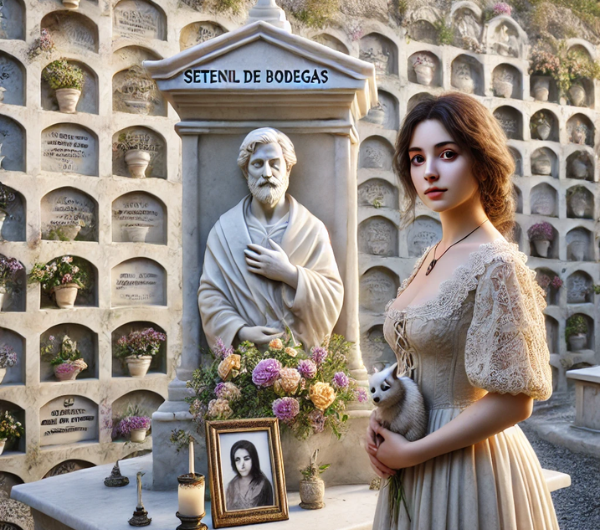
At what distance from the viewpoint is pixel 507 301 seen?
3.93 ft

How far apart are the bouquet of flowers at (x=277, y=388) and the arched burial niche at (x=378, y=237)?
4.38 metres

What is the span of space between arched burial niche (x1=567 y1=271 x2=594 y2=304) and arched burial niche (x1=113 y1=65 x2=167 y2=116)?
5.10 m

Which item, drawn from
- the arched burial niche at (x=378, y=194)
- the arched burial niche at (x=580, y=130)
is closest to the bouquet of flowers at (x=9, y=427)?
the arched burial niche at (x=378, y=194)

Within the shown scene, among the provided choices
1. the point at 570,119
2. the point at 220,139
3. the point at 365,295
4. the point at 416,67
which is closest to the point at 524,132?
the point at 570,119

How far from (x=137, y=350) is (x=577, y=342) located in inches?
195

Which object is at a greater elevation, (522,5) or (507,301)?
(522,5)

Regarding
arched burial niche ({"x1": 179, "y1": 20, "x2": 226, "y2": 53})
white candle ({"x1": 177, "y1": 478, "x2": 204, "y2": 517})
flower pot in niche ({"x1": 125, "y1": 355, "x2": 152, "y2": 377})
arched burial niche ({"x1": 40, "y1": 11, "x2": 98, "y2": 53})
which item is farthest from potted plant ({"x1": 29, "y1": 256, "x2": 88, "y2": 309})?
white candle ({"x1": 177, "y1": 478, "x2": 204, "y2": 517})

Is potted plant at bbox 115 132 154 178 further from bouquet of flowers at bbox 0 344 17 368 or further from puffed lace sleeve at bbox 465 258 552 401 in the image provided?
puffed lace sleeve at bbox 465 258 552 401

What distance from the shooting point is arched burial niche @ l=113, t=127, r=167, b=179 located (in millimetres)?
5777

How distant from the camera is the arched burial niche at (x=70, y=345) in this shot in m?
5.35

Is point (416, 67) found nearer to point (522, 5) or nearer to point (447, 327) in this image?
point (522, 5)

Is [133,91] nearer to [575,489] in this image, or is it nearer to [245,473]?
[245,473]

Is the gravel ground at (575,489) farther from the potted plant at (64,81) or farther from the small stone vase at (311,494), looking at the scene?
the potted plant at (64,81)

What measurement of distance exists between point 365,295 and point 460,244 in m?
5.36
